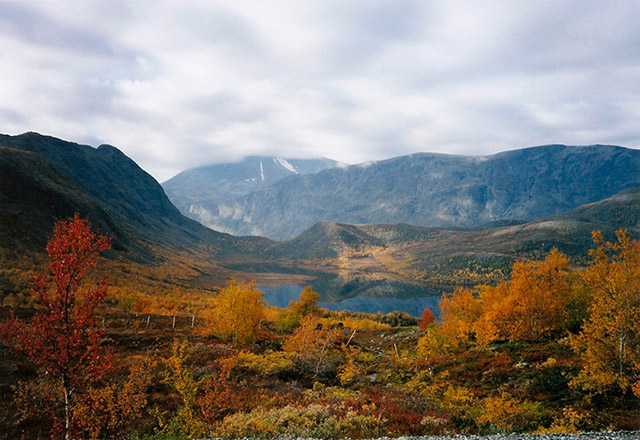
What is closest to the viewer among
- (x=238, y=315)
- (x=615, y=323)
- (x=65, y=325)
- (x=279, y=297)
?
(x=65, y=325)

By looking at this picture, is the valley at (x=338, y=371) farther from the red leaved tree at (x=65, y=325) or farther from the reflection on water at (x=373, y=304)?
the reflection on water at (x=373, y=304)

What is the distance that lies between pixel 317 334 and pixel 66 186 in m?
203

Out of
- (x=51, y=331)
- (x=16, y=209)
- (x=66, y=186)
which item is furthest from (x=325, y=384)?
(x=66, y=186)

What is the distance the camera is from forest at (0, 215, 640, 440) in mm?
12242

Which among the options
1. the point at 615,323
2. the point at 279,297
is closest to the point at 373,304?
the point at 279,297

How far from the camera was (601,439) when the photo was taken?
11.7m

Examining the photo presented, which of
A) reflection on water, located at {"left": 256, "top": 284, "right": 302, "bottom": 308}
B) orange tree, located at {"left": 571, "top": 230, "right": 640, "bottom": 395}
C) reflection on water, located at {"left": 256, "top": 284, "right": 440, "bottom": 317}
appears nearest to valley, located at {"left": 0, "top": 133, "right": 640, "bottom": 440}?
orange tree, located at {"left": 571, "top": 230, "right": 640, "bottom": 395}

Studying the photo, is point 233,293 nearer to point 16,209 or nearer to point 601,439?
point 601,439

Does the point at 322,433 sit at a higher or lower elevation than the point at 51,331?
lower

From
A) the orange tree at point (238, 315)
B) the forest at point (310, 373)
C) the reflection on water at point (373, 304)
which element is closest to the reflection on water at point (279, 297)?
the reflection on water at point (373, 304)

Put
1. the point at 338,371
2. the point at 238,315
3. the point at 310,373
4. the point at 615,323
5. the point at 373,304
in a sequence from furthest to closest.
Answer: the point at 373,304, the point at 238,315, the point at 338,371, the point at 310,373, the point at 615,323

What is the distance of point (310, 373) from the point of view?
28.7m

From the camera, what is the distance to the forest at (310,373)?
482 inches

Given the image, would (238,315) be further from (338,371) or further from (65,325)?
(65,325)
